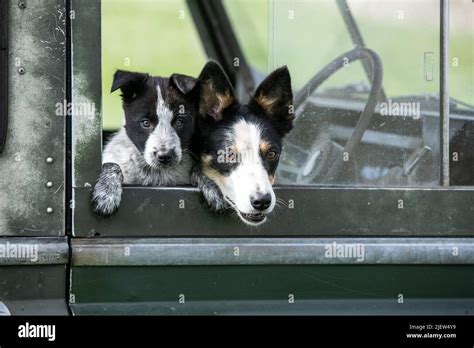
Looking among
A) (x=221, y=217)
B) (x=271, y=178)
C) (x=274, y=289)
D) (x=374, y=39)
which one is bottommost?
(x=274, y=289)

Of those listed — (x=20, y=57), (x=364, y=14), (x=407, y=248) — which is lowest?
(x=407, y=248)

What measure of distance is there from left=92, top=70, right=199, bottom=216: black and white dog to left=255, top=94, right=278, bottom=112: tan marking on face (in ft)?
0.80

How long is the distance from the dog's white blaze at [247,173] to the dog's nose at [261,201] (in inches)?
0.4

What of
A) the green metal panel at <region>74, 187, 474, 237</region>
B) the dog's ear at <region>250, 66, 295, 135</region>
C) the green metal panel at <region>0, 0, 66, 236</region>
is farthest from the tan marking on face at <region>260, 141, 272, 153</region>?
the green metal panel at <region>0, 0, 66, 236</region>

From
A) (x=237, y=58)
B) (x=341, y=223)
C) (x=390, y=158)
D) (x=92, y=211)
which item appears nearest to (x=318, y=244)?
(x=341, y=223)

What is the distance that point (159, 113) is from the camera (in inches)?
125

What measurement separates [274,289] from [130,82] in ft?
3.43

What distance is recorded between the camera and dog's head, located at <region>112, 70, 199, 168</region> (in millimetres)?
3066

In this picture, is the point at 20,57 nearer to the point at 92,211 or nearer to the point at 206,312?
the point at 92,211

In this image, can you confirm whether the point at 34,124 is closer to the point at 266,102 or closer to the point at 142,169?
the point at 142,169

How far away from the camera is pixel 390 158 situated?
9.73 feet

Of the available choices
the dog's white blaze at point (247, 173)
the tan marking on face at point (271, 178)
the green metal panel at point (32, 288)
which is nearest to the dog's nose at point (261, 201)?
the dog's white blaze at point (247, 173)

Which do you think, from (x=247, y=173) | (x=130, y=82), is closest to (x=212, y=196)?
(x=247, y=173)
